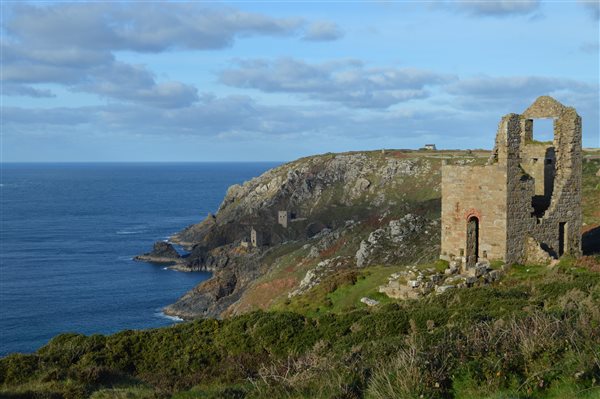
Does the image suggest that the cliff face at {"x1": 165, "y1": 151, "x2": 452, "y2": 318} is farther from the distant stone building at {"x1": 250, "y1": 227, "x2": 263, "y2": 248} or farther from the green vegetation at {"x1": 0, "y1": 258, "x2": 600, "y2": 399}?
the green vegetation at {"x1": 0, "y1": 258, "x2": 600, "y2": 399}

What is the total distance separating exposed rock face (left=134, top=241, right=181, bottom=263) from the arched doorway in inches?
3085

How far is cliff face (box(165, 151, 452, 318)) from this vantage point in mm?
50000

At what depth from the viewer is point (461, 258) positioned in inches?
1061

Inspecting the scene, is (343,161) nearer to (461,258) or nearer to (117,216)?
(117,216)

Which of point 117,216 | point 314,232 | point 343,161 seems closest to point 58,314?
point 314,232

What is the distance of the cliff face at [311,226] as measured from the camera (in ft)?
164

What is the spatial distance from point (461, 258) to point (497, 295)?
5386 mm

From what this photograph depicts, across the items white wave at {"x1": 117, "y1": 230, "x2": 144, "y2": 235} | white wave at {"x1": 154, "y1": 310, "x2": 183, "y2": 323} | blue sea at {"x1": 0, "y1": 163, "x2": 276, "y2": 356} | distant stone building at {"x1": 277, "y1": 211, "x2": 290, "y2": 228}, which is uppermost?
distant stone building at {"x1": 277, "y1": 211, "x2": 290, "y2": 228}

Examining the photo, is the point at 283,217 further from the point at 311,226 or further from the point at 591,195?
the point at 591,195

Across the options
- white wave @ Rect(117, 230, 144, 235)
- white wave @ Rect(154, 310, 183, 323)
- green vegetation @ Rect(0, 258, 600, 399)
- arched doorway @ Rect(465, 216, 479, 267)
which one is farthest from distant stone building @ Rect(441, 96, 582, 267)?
white wave @ Rect(117, 230, 144, 235)

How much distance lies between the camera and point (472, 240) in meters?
27.1

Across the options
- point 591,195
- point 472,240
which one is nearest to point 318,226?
point 591,195

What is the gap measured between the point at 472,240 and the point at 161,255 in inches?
3193

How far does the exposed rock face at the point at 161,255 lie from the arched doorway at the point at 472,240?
78.4 m
